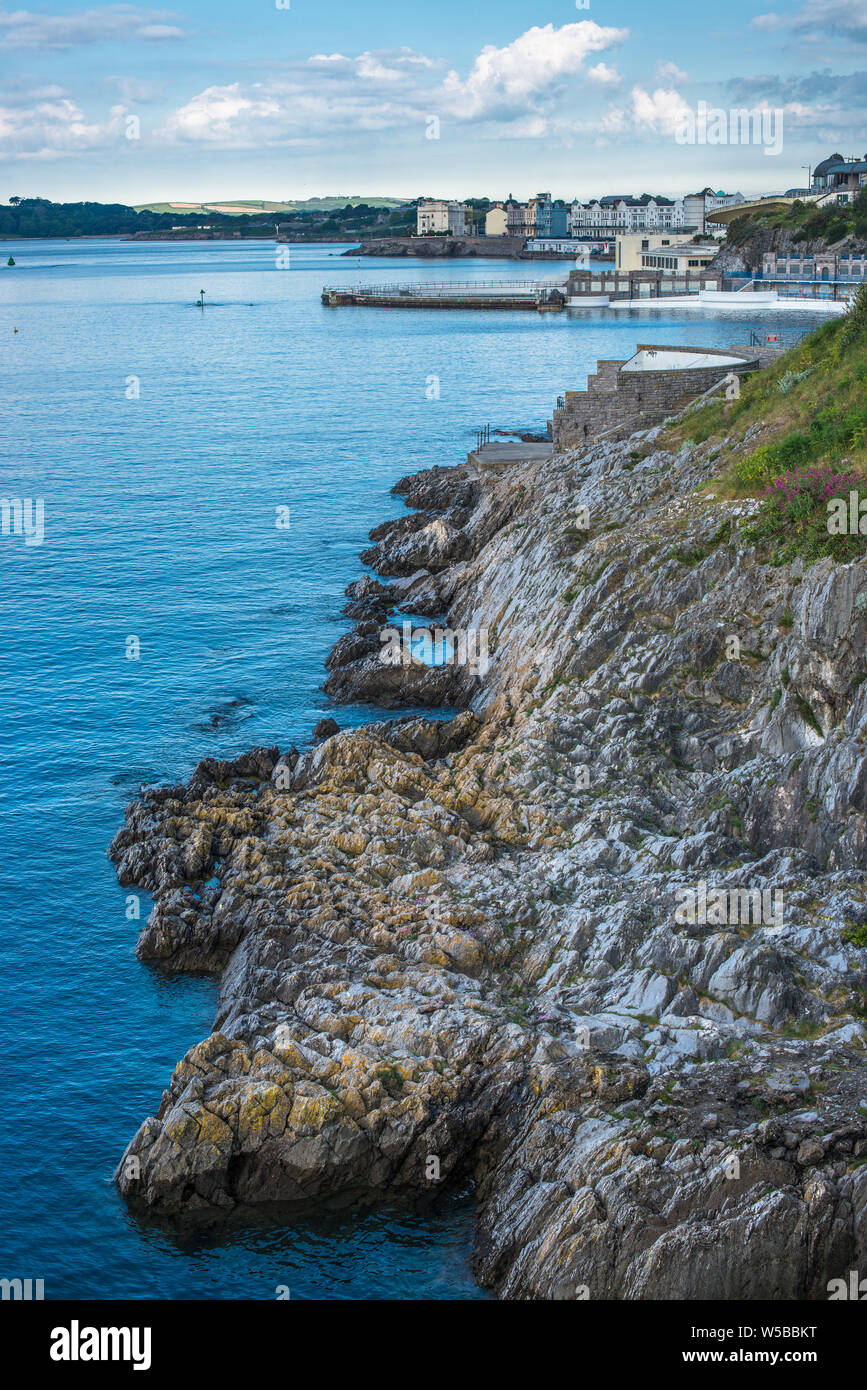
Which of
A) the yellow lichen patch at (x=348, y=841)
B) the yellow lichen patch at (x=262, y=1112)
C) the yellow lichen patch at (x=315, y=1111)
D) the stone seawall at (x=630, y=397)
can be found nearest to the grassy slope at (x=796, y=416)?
the stone seawall at (x=630, y=397)

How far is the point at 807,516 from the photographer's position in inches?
1281

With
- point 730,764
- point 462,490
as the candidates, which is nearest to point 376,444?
point 462,490

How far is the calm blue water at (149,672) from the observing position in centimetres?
2134

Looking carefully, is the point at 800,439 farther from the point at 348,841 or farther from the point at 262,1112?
the point at 262,1112

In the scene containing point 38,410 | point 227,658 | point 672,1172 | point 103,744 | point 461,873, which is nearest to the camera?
point 672,1172

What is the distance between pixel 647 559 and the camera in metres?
37.8

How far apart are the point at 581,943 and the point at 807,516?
45.8 ft

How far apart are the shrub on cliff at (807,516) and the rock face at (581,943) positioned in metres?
0.79

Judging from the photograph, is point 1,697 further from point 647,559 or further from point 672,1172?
point 672,1172

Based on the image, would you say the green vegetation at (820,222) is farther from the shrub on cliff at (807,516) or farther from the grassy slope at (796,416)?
the shrub on cliff at (807,516)

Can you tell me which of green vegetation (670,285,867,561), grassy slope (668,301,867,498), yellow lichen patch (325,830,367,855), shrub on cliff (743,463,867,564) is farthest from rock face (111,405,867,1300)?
grassy slope (668,301,867,498)

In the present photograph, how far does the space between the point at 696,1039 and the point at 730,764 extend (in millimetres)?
9701

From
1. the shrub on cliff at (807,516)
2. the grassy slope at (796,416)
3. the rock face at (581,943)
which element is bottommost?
the rock face at (581,943)

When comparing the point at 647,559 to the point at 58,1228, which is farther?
the point at 647,559
